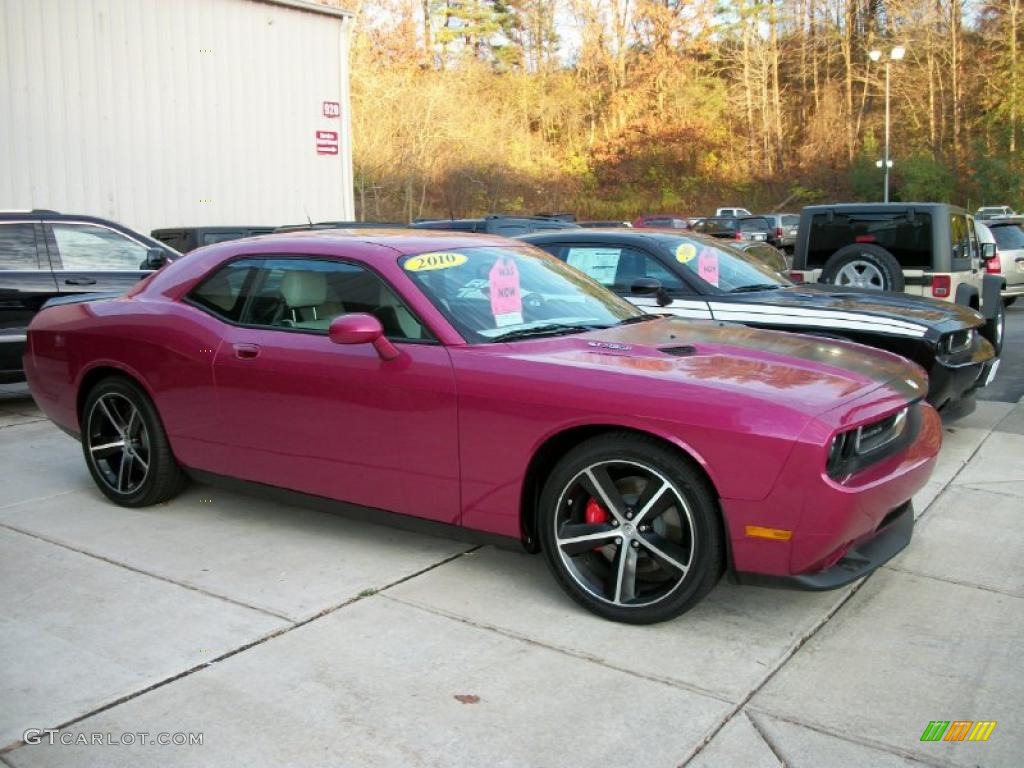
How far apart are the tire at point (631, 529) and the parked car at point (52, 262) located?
6.10 m

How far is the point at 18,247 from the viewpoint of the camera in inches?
329

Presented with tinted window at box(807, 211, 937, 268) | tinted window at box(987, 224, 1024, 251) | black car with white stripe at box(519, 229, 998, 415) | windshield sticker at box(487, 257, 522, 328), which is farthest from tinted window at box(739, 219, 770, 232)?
windshield sticker at box(487, 257, 522, 328)

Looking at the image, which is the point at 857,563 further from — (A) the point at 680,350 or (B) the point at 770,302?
(B) the point at 770,302

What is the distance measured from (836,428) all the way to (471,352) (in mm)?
1489

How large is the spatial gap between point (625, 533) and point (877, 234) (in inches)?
271

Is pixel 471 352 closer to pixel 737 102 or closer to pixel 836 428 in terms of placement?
pixel 836 428

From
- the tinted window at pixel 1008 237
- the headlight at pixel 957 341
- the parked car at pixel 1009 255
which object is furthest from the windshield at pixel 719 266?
the tinted window at pixel 1008 237

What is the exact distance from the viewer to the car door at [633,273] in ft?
23.0

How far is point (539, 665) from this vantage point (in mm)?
3441

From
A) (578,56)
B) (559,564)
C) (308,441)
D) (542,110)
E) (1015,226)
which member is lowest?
(559,564)

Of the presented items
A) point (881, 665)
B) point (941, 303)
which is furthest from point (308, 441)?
point (941, 303)

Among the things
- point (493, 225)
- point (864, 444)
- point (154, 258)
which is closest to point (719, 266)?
point (864, 444)

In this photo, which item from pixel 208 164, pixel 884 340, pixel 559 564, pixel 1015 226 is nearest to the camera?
pixel 559 564

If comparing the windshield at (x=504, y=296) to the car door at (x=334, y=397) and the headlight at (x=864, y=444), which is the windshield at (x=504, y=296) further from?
the headlight at (x=864, y=444)
